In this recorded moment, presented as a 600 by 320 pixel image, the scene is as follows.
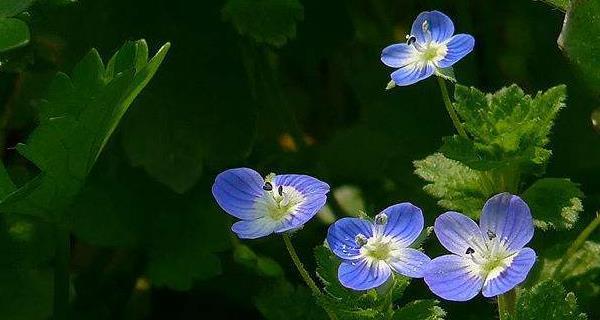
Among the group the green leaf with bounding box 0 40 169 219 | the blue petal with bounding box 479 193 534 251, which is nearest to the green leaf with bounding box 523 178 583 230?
the blue petal with bounding box 479 193 534 251

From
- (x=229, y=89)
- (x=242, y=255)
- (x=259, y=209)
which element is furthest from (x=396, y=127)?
(x=259, y=209)

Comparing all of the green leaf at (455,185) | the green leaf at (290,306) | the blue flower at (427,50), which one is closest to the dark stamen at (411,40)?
the blue flower at (427,50)

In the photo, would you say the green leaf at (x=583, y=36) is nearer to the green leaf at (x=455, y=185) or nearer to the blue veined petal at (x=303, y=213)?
the green leaf at (x=455, y=185)

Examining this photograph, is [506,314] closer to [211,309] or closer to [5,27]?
[5,27]

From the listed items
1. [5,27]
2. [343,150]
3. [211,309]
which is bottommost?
[211,309]

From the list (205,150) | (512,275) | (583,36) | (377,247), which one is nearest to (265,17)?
(205,150)
